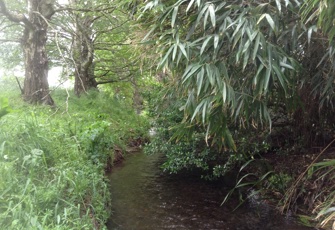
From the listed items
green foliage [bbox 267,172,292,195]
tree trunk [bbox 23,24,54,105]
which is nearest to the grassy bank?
tree trunk [bbox 23,24,54,105]

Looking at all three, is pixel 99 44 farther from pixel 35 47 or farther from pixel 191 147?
pixel 191 147

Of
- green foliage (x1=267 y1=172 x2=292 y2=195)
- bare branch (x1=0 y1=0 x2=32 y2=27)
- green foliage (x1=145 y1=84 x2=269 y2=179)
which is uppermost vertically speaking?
bare branch (x1=0 y1=0 x2=32 y2=27)

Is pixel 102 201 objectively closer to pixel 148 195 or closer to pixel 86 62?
pixel 148 195

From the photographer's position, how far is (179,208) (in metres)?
4.84

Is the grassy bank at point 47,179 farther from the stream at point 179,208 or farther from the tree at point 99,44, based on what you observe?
the tree at point 99,44

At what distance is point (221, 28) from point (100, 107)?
7139 millimetres

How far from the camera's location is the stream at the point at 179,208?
421cm

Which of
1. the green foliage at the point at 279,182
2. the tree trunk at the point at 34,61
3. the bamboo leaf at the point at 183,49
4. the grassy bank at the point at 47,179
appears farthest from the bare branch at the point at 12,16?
the green foliage at the point at 279,182

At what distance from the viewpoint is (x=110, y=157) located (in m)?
7.00

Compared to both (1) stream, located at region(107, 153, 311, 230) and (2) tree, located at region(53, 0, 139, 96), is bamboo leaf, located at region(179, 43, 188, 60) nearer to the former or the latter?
(1) stream, located at region(107, 153, 311, 230)

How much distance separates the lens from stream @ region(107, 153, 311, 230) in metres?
4.21

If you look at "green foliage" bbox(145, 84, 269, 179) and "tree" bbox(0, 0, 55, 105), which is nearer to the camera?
"green foliage" bbox(145, 84, 269, 179)

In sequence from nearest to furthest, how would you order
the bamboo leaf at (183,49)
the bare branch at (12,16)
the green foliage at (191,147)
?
the bamboo leaf at (183,49) → the green foliage at (191,147) → the bare branch at (12,16)

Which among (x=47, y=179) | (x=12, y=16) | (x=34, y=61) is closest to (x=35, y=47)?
(x=34, y=61)
